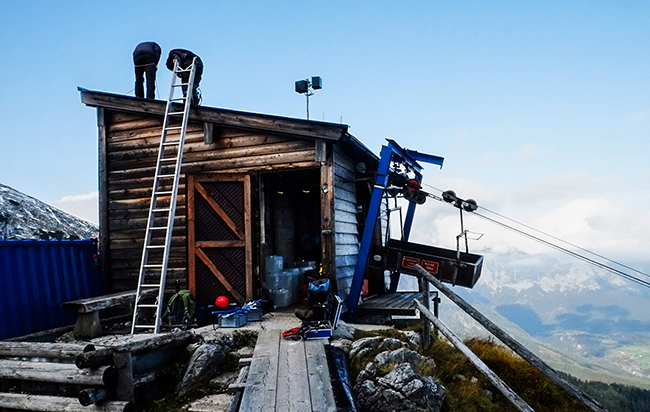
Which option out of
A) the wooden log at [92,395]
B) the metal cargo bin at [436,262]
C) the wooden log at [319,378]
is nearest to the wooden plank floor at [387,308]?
the metal cargo bin at [436,262]

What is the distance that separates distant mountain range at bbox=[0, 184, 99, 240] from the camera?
13.8 m

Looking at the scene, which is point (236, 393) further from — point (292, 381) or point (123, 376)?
point (123, 376)

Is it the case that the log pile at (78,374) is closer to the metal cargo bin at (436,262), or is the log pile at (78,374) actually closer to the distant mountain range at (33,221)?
the metal cargo bin at (436,262)

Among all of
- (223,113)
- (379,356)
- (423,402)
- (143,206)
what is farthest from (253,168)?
(423,402)

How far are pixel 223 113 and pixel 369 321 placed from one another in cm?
568

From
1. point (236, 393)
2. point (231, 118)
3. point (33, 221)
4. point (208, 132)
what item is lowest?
point (236, 393)

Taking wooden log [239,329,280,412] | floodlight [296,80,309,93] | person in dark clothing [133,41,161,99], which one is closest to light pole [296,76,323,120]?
floodlight [296,80,309,93]

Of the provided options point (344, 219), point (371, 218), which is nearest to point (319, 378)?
point (371, 218)

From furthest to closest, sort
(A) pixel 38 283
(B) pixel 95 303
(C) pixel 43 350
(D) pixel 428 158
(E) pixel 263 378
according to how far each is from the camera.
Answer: (D) pixel 428 158 < (A) pixel 38 283 < (B) pixel 95 303 < (C) pixel 43 350 < (E) pixel 263 378

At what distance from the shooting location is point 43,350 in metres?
6.01

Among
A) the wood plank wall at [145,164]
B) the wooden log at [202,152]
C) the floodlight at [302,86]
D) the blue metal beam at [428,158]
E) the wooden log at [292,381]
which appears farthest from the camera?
the floodlight at [302,86]

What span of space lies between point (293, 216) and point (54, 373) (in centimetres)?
894

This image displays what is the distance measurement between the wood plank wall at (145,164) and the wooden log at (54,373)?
390cm

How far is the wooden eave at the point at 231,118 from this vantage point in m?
8.80
